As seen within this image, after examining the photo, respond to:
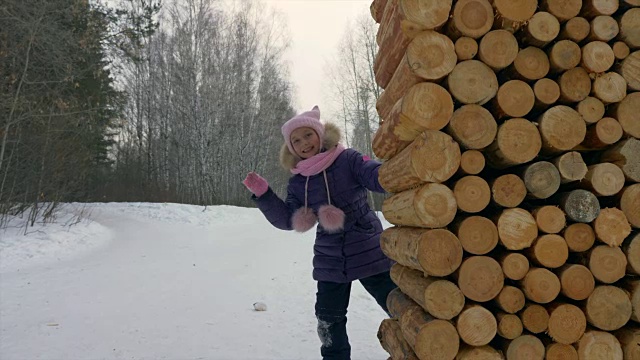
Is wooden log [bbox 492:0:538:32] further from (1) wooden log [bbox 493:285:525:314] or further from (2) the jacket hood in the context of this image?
(2) the jacket hood

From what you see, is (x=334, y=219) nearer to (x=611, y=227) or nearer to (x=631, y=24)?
(x=611, y=227)

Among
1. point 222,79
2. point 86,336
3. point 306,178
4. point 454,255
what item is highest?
point 222,79

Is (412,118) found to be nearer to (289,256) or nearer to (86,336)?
(86,336)

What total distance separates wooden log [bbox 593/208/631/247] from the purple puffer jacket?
3.93ft

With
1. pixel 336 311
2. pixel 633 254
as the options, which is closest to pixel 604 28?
pixel 633 254

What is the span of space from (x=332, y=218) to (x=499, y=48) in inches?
55.8

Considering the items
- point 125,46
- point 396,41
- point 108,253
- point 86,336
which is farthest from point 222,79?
point 396,41

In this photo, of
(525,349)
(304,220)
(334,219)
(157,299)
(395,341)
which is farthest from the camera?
(157,299)

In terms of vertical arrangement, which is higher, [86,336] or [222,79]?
[222,79]

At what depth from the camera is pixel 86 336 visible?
3.52m

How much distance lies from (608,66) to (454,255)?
3.17 ft

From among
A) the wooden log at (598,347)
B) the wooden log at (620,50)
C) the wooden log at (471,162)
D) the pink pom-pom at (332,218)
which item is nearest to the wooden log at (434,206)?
the wooden log at (471,162)

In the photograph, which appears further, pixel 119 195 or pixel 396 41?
pixel 119 195

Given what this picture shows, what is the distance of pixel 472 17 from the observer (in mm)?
1652
